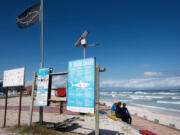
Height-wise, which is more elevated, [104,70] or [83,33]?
[83,33]

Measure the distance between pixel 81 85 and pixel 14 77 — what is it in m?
3.85

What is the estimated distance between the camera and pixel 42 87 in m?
5.98

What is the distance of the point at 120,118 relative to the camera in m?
8.48

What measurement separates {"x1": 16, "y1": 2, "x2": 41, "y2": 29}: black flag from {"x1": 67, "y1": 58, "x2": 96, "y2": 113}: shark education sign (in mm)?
4029

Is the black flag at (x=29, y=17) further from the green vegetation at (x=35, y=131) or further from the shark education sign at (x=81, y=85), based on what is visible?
the green vegetation at (x=35, y=131)

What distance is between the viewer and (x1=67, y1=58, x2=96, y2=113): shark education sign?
4.45 metres

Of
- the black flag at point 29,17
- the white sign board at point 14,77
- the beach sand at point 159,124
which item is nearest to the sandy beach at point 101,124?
the beach sand at point 159,124

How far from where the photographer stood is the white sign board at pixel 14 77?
639cm

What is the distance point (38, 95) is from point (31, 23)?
400 cm

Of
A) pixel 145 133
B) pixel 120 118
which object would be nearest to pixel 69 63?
pixel 145 133

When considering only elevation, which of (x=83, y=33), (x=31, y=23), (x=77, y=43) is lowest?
(x=77, y=43)

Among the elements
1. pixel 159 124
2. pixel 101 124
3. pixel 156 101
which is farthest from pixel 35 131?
pixel 156 101

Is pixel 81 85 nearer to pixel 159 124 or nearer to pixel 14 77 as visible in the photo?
pixel 14 77

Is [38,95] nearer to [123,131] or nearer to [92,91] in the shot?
[92,91]
